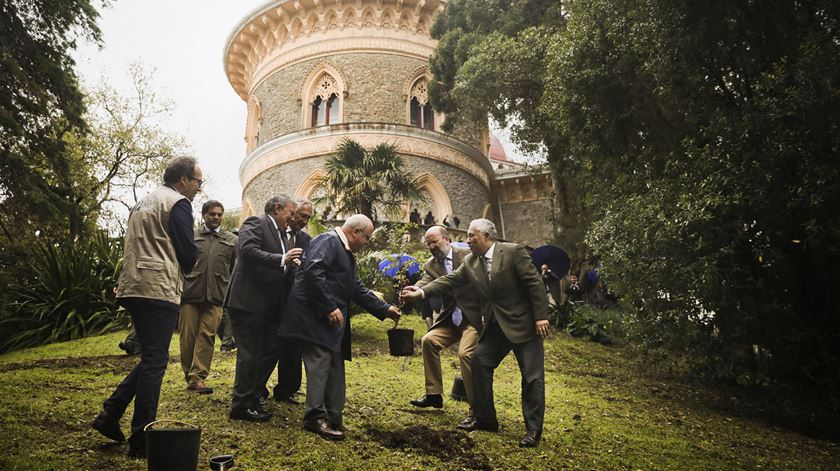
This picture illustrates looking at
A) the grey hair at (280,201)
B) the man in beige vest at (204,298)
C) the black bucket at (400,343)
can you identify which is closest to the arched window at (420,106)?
the black bucket at (400,343)

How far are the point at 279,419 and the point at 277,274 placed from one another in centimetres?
120

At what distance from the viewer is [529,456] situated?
14.7 feet

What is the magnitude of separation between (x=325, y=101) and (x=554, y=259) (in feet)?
35.3

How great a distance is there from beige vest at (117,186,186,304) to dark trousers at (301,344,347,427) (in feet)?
3.71

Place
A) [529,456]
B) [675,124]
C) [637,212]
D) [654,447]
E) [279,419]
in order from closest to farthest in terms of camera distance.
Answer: [529,456] < [279,419] < [654,447] < [637,212] < [675,124]

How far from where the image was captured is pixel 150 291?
3645mm

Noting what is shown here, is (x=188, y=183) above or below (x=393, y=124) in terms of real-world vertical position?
below

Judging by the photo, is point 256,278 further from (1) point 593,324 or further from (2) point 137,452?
(1) point 593,324

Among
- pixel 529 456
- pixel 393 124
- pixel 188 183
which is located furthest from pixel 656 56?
pixel 393 124

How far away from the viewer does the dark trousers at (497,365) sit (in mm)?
4762

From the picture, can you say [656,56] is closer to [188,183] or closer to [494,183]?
[188,183]

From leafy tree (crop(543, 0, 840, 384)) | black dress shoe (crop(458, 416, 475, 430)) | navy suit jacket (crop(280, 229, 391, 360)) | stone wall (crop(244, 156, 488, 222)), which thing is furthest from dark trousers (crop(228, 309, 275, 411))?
stone wall (crop(244, 156, 488, 222))

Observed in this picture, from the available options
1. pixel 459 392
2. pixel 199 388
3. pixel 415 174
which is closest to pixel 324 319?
pixel 199 388

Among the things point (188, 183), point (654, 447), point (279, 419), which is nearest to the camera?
point (188, 183)
